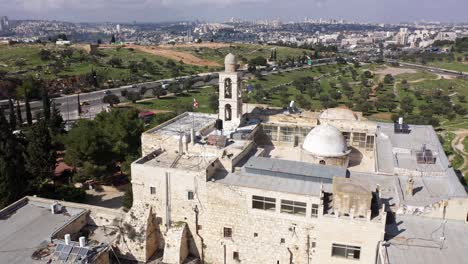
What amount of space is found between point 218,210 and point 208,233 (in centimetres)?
222

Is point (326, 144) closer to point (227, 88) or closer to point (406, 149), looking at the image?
point (406, 149)

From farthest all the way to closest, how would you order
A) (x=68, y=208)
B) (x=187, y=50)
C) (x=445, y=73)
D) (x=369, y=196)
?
(x=187, y=50) → (x=445, y=73) → (x=68, y=208) → (x=369, y=196)

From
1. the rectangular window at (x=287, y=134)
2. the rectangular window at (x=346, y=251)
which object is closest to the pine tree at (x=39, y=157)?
the rectangular window at (x=287, y=134)

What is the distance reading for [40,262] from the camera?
25859mm

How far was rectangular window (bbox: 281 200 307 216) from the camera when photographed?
2603cm

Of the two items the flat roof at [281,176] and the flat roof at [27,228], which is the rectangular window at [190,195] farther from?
the flat roof at [27,228]

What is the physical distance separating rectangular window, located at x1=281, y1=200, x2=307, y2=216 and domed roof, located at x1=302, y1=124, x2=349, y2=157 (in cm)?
807

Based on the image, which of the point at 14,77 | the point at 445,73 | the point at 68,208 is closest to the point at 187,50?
the point at 14,77

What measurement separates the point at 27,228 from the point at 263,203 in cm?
1823

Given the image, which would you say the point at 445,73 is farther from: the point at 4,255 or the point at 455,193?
the point at 4,255

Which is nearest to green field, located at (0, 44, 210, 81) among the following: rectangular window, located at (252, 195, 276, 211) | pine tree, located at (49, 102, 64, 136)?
pine tree, located at (49, 102, 64, 136)

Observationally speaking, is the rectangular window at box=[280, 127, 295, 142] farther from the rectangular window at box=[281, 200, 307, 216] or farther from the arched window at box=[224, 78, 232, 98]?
the rectangular window at box=[281, 200, 307, 216]

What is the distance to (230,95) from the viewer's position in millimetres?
37531

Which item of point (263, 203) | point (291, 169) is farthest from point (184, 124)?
point (263, 203)
